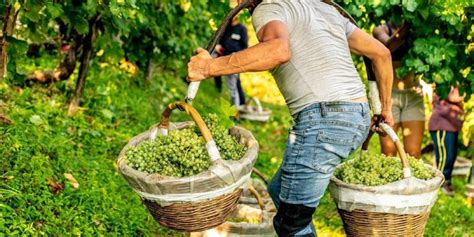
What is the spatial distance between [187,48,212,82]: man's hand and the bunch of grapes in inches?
11.1

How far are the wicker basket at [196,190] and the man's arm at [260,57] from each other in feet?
0.69

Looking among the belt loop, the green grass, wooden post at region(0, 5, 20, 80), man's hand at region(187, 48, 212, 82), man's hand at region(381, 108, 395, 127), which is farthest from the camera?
wooden post at region(0, 5, 20, 80)

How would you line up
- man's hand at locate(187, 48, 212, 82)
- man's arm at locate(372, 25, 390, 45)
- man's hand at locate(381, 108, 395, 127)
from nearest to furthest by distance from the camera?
man's hand at locate(187, 48, 212, 82) < man's hand at locate(381, 108, 395, 127) < man's arm at locate(372, 25, 390, 45)

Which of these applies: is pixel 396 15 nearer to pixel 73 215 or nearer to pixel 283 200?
pixel 283 200

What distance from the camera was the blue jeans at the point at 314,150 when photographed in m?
2.71

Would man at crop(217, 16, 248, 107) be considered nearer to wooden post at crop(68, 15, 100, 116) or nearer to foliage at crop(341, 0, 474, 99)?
wooden post at crop(68, 15, 100, 116)

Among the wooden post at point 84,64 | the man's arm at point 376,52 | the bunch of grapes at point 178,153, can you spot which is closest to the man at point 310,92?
the man's arm at point 376,52

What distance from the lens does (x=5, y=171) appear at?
142 inches

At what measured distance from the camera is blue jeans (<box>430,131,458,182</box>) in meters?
5.86

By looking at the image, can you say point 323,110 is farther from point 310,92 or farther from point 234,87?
point 234,87

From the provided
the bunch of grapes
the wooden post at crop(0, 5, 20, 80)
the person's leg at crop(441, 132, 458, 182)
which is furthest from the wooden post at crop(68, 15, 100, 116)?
the person's leg at crop(441, 132, 458, 182)

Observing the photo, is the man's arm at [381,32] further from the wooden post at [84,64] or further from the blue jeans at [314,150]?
the wooden post at [84,64]

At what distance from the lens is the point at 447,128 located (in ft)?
19.0

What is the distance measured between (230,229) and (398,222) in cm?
99
